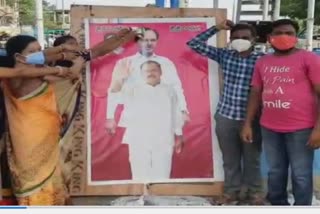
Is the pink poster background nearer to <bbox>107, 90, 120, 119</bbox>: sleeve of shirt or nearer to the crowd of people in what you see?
<bbox>107, 90, 120, 119</bbox>: sleeve of shirt

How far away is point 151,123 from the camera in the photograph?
373cm

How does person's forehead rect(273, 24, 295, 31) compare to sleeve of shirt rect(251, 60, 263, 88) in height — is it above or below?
above

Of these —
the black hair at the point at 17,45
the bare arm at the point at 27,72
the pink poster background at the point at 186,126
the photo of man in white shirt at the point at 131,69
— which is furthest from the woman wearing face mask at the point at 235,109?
the black hair at the point at 17,45

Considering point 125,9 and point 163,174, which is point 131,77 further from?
→ point 163,174

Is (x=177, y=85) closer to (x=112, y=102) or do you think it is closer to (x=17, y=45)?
(x=112, y=102)

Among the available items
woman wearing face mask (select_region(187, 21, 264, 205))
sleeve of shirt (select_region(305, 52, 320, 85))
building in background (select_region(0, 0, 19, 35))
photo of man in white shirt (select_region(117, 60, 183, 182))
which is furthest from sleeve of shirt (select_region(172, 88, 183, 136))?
building in background (select_region(0, 0, 19, 35))

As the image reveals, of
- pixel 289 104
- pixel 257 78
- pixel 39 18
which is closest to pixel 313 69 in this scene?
pixel 289 104

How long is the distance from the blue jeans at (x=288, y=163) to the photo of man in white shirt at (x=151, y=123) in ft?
2.14

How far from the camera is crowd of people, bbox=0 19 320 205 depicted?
308cm

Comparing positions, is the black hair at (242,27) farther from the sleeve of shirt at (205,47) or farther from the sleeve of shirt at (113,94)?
the sleeve of shirt at (113,94)

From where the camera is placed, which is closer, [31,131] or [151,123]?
[31,131]

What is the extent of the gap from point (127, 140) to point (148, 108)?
26 centimetres

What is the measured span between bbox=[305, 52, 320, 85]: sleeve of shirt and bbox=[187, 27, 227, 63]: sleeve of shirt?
65 cm

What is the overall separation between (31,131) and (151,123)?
0.92 meters
